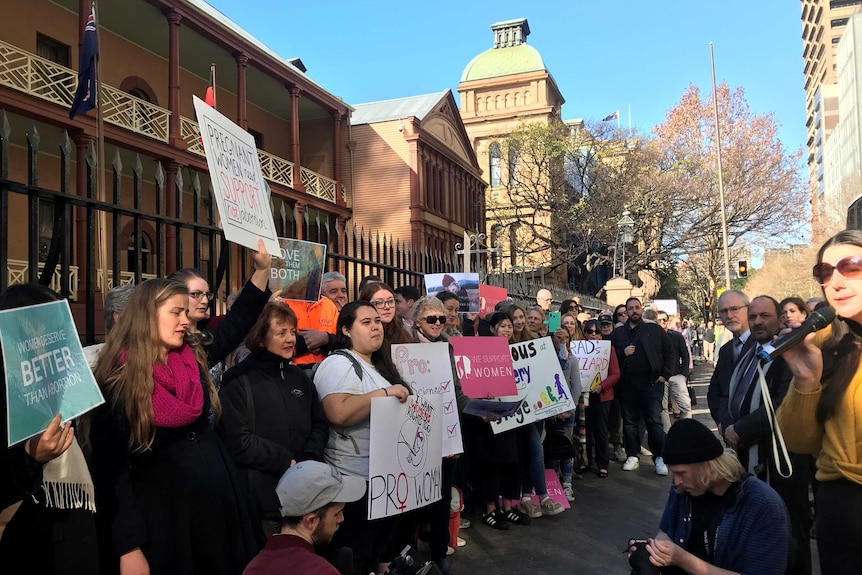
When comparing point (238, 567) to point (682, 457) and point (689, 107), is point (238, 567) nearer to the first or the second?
point (682, 457)

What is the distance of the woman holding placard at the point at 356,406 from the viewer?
12.8ft

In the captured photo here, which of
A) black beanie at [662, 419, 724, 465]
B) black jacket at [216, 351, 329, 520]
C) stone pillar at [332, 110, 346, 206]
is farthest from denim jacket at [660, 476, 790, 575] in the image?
stone pillar at [332, 110, 346, 206]

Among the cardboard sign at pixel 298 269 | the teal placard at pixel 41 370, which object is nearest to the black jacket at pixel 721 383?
the cardboard sign at pixel 298 269

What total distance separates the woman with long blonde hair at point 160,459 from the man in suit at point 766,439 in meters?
2.96

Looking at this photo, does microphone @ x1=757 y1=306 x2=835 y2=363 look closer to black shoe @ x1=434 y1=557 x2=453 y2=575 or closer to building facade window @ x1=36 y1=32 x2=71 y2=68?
black shoe @ x1=434 y1=557 x2=453 y2=575

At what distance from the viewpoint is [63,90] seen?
47.9ft

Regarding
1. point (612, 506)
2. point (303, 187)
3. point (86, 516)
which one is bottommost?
point (612, 506)

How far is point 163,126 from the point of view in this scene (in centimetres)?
1825

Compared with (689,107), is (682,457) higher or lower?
lower

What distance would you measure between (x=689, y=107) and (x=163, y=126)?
26.8 m

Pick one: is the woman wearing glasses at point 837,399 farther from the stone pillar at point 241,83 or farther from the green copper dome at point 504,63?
the green copper dome at point 504,63

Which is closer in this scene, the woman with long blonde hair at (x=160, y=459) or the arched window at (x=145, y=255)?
the woman with long blonde hair at (x=160, y=459)

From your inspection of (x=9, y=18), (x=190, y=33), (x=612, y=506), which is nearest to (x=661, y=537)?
(x=612, y=506)

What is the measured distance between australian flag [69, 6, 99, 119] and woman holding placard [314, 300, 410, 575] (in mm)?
4431
